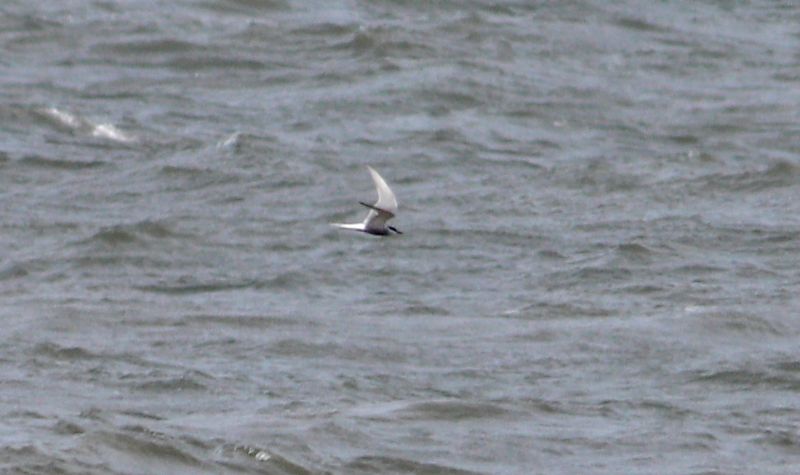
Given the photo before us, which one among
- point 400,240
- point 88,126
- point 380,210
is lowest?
point 88,126

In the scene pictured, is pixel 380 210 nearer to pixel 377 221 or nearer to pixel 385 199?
pixel 385 199

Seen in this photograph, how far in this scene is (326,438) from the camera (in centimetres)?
1318

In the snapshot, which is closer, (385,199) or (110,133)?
(385,199)

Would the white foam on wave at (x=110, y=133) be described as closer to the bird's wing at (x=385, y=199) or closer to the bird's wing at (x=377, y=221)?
the bird's wing at (x=377, y=221)

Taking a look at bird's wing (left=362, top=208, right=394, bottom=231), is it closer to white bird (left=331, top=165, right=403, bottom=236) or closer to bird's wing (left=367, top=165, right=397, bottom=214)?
white bird (left=331, top=165, right=403, bottom=236)

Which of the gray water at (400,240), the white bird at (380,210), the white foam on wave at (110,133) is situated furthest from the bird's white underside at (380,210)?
the white foam on wave at (110,133)

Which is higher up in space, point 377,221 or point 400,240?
point 377,221

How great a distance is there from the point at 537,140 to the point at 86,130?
4601 millimetres

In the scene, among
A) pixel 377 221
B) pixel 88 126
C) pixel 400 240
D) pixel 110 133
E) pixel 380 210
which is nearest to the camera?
pixel 380 210

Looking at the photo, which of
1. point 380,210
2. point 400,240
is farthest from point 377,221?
point 400,240

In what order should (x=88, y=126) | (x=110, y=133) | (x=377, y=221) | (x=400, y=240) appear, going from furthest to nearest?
1. (x=88, y=126)
2. (x=110, y=133)
3. (x=400, y=240)
4. (x=377, y=221)

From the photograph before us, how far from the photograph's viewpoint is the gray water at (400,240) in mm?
13586

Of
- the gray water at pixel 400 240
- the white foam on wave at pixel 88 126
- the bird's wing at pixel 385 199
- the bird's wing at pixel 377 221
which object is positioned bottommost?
the white foam on wave at pixel 88 126

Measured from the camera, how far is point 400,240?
18906mm
